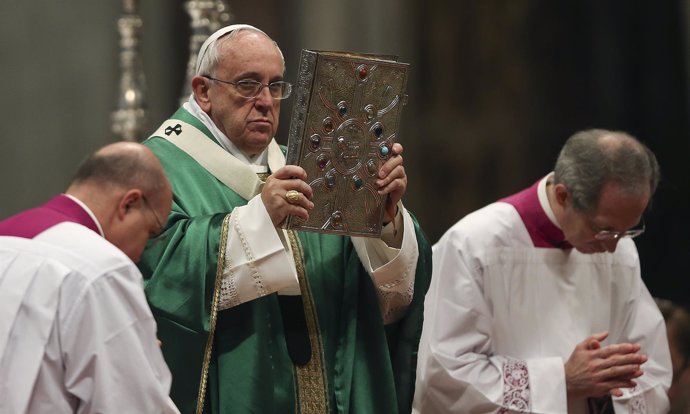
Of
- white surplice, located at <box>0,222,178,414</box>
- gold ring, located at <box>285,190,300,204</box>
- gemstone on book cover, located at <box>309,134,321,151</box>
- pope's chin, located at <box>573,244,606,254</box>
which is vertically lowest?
pope's chin, located at <box>573,244,606,254</box>

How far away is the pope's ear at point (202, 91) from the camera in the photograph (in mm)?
5770

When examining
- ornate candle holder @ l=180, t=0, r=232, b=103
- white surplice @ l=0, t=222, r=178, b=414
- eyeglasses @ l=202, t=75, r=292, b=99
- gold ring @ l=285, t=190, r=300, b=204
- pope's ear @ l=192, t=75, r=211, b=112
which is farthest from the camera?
ornate candle holder @ l=180, t=0, r=232, b=103

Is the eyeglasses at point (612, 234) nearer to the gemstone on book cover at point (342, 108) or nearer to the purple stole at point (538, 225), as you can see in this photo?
the purple stole at point (538, 225)

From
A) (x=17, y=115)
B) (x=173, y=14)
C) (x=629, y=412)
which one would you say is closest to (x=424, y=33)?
(x=173, y=14)

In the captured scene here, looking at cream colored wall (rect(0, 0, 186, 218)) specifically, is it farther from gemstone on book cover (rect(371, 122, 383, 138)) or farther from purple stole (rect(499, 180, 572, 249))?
gemstone on book cover (rect(371, 122, 383, 138))

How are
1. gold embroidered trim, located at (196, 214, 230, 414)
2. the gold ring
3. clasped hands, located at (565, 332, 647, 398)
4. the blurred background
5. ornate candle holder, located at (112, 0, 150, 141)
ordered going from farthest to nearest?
the blurred background → ornate candle holder, located at (112, 0, 150, 141) → clasped hands, located at (565, 332, 647, 398) → gold embroidered trim, located at (196, 214, 230, 414) → the gold ring

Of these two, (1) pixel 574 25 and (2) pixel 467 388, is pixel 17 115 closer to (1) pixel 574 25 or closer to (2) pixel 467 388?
(1) pixel 574 25

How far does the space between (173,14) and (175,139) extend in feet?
15.1

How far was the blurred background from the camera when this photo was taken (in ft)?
32.2

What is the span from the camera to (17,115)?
1004cm

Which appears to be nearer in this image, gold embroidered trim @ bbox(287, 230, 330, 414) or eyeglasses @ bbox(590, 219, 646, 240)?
gold embroidered trim @ bbox(287, 230, 330, 414)

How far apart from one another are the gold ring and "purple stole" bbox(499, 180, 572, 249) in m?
1.65

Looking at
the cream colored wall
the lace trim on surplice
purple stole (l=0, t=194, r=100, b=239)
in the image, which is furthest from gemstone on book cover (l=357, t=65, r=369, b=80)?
the cream colored wall

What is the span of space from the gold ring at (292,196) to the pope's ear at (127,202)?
72 centimetres
